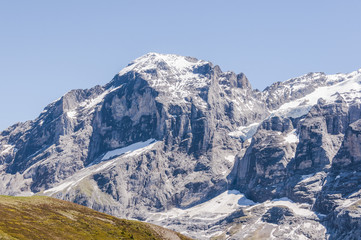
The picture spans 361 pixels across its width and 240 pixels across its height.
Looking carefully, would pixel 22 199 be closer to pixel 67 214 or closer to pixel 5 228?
pixel 67 214

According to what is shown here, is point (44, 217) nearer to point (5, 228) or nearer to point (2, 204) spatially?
point (2, 204)

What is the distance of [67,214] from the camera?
193 meters

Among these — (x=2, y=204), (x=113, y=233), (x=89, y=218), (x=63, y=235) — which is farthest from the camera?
(x=89, y=218)

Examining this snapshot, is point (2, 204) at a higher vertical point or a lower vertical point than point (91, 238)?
higher

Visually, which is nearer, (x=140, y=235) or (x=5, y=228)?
(x=5, y=228)

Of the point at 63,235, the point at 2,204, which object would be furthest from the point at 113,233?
the point at 2,204

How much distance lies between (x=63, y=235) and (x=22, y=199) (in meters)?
38.2

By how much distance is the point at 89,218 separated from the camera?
199 metres

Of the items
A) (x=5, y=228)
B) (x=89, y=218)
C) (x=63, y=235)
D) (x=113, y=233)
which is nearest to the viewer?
(x=5, y=228)

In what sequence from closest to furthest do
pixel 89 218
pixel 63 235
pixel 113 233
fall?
pixel 63 235 < pixel 113 233 < pixel 89 218

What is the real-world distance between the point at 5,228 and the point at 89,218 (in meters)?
54.8

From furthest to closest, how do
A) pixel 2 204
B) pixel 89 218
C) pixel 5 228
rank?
pixel 89 218
pixel 2 204
pixel 5 228

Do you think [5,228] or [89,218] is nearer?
[5,228]

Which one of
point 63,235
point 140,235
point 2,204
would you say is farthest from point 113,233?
point 2,204
